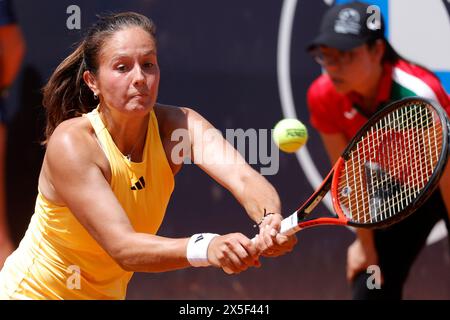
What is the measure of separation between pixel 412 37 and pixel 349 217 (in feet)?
7.22

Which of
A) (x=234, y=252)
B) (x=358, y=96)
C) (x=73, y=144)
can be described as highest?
(x=358, y=96)

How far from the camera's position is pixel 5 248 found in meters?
4.34

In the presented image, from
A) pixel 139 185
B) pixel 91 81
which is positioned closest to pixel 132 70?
pixel 91 81

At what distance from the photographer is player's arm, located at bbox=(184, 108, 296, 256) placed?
8.55ft

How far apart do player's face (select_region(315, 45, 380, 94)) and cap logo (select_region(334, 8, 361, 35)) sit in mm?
85

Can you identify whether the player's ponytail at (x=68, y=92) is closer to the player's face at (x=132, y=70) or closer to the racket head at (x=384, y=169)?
the player's face at (x=132, y=70)

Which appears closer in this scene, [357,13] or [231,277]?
[357,13]

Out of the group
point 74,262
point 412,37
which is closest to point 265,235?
point 74,262

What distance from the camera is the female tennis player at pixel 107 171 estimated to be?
8.43 ft

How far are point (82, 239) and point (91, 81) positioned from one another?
1.69ft

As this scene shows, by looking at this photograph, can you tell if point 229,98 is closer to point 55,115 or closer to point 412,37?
point 412,37

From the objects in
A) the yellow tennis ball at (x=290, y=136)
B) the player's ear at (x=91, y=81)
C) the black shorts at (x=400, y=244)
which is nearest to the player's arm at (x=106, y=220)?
the player's ear at (x=91, y=81)

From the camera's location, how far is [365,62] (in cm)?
385

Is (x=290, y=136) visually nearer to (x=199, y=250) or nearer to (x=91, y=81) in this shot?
(x=91, y=81)
